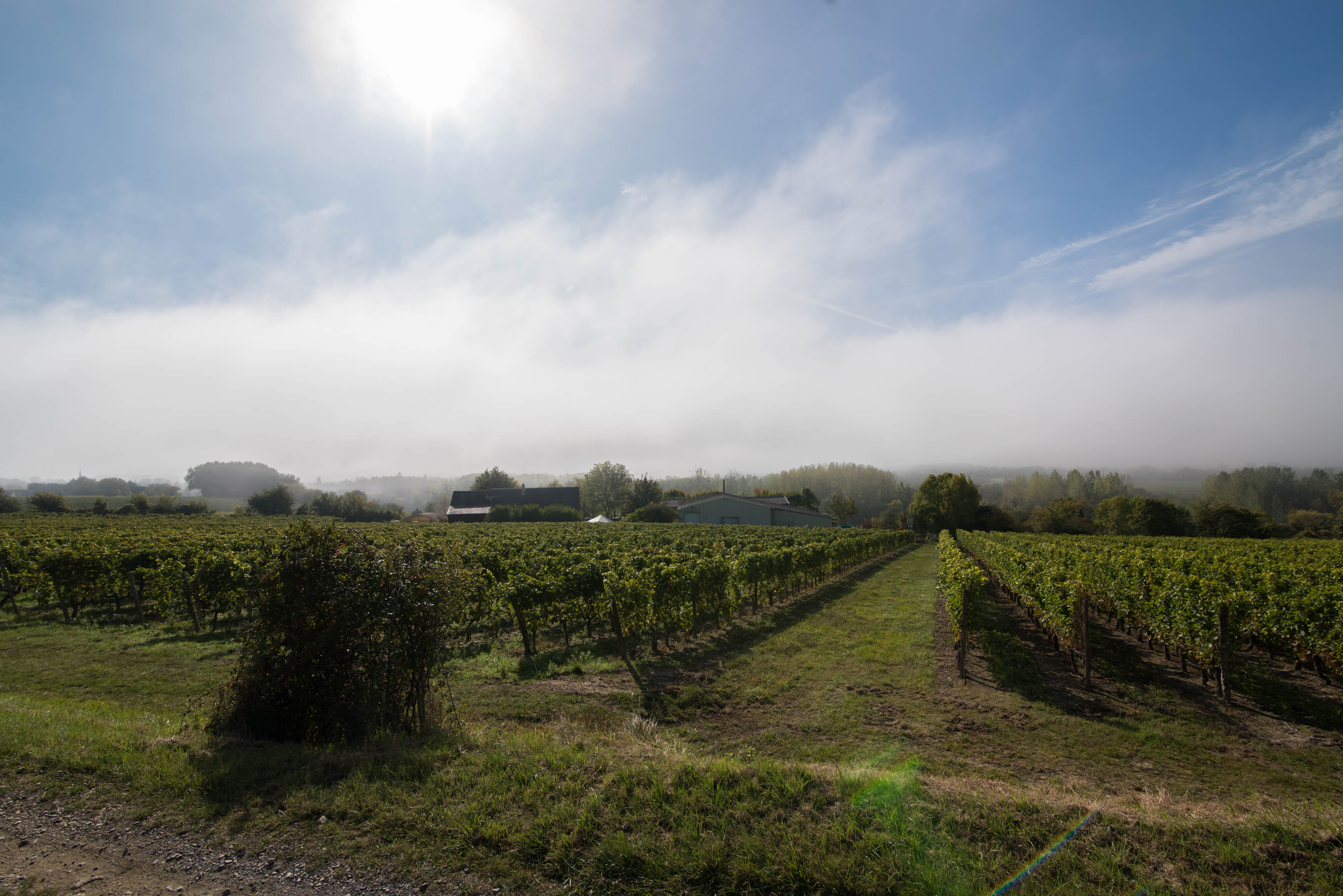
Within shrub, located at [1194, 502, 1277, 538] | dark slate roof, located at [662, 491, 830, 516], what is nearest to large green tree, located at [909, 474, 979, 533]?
dark slate roof, located at [662, 491, 830, 516]

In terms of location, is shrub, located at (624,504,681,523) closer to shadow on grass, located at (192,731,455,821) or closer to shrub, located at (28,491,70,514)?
shadow on grass, located at (192,731,455,821)

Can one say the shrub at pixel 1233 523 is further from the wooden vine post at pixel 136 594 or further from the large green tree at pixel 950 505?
the wooden vine post at pixel 136 594

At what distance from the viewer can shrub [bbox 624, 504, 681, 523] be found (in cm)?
6412

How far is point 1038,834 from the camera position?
3938mm

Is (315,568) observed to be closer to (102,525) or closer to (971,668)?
(971,668)

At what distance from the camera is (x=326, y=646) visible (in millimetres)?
5938

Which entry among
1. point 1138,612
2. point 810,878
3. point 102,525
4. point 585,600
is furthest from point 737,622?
point 102,525

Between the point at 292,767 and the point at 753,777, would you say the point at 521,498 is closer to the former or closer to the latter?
the point at 292,767

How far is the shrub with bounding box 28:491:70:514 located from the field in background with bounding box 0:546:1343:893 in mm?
86196

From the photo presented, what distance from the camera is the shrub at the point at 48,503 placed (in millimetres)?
65812

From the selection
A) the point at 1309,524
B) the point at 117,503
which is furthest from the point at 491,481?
the point at 1309,524

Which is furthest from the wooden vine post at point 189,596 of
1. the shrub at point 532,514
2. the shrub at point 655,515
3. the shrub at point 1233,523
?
the shrub at point 1233,523

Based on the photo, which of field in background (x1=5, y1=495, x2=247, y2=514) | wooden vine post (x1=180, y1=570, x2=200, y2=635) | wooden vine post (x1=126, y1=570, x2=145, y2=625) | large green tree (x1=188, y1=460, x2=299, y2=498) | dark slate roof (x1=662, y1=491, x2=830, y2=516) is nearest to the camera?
wooden vine post (x1=180, y1=570, x2=200, y2=635)

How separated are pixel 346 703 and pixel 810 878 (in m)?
5.44
